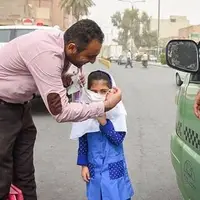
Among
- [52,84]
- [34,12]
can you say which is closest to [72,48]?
[52,84]

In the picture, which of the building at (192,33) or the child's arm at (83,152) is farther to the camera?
the building at (192,33)

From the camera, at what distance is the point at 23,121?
3.43 meters

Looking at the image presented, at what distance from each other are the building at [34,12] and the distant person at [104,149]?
25.4m

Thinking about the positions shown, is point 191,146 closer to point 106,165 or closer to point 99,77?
point 106,165

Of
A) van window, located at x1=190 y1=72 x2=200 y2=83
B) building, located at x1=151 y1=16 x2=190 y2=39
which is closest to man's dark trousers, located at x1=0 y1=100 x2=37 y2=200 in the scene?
van window, located at x1=190 y1=72 x2=200 y2=83

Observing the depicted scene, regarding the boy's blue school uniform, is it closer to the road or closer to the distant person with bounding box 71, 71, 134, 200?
the distant person with bounding box 71, 71, 134, 200

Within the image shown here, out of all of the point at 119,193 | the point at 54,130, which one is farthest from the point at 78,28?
the point at 54,130

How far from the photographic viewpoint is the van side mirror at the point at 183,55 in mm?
2973

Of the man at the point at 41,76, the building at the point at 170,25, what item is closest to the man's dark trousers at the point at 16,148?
the man at the point at 41,76

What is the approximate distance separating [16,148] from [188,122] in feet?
4.13

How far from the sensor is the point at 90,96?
3.30 metres

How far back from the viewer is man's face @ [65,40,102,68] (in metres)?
2.83

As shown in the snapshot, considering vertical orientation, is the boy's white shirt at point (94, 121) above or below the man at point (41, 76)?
below

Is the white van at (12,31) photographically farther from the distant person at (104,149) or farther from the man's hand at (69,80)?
the distant person at (104,149)
